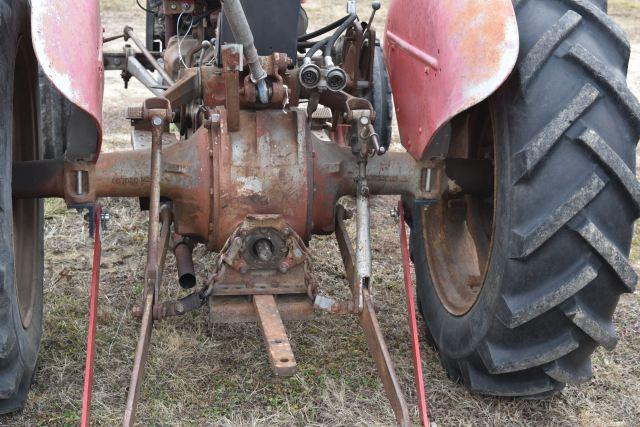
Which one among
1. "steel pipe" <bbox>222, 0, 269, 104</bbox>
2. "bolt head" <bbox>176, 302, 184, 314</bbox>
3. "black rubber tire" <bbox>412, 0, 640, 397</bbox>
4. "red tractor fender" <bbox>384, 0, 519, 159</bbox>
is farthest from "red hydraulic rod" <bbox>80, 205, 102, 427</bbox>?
"black rubber tire" <bbox>412, 0, 640, 397</bbox>

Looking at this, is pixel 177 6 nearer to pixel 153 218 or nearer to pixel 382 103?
pixel 382 103

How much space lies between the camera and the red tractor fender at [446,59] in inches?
91.8

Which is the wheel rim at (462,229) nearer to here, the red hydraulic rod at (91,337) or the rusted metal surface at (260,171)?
the rusted metal surface at (260,171)

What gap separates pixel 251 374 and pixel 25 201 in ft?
3.45

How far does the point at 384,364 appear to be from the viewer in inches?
95.9

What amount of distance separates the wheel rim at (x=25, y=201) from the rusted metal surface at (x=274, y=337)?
863mm

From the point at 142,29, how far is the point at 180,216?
8.17 m

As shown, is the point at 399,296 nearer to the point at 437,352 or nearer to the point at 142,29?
the point at 437,352

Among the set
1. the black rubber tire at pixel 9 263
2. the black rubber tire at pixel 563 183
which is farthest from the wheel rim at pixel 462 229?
the black rubber tire at pixel 9 263

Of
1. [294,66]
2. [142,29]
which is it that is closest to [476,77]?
[294,66]

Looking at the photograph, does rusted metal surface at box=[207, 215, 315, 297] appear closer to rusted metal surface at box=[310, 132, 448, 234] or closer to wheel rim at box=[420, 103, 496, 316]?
rusted metal surface at box=[310, 132, 448, 234]

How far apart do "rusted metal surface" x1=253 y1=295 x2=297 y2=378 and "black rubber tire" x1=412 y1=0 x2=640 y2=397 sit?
0.63m

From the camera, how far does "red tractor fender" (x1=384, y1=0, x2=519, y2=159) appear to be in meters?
2.33

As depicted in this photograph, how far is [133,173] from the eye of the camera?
2.74 metres
